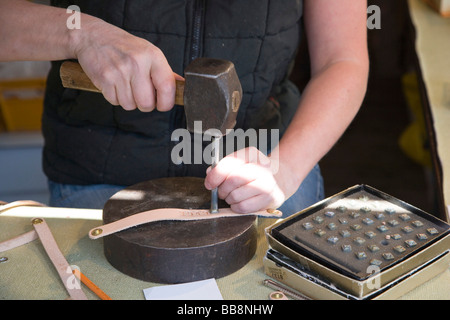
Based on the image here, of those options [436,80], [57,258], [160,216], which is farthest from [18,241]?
[436,80]

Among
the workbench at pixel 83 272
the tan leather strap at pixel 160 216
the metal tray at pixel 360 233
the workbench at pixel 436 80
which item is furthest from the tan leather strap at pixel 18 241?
the workbench at pixel 436 80

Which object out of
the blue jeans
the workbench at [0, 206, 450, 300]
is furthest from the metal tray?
the blue jeans

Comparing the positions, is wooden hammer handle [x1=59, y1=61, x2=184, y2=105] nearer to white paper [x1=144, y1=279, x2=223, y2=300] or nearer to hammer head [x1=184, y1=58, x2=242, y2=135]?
hammer head [x1=184, y1=58, x2=242, y2=135]

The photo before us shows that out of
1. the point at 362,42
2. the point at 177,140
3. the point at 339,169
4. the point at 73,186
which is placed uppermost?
the point at 362,42

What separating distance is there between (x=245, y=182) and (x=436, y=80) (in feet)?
2.64

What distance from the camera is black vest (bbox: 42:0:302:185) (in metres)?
1.04

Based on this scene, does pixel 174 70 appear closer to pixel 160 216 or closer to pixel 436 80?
pixel 160 216

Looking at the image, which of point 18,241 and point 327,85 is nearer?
point 18,241

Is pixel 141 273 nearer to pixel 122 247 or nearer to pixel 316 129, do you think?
pixel 122 247

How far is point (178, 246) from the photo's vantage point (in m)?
0.76

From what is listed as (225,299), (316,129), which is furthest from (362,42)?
(225,299)

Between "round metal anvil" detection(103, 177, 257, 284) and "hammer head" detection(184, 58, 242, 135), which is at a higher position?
"hammer head" detection(184, 58, 242, 135)

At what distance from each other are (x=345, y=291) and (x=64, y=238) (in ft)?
1.35

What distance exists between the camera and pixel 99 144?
112cm
